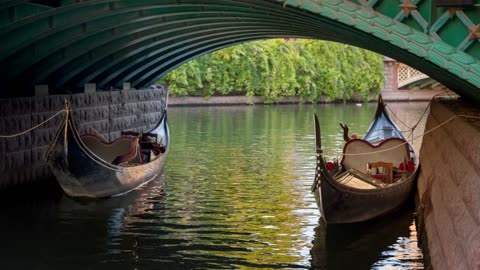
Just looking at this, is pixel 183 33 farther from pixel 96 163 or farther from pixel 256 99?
pixel 256 99

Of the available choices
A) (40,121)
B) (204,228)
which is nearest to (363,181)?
(204,228)

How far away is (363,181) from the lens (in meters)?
13.5

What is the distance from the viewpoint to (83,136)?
1764 cm

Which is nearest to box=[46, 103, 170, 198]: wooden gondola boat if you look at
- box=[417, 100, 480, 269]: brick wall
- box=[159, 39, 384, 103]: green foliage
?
box=[417, 100, 480, 269]: brick wall

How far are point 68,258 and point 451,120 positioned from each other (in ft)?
18.8

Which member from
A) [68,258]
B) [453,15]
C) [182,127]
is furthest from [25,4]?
[182,127]

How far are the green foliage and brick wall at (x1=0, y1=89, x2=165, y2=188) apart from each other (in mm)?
23158

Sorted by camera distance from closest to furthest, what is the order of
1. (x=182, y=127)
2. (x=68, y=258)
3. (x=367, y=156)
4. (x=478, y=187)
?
(x=478, y=187) < (x=68, y=258) < (x=367, y=156) < (x=182, y=127)

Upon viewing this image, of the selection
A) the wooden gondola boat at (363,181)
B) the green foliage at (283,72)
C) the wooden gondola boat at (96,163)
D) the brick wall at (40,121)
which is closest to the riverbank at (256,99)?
the green foliage at (283,72)

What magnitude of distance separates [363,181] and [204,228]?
275 centimetres

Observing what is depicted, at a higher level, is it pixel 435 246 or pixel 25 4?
pixel 25 4

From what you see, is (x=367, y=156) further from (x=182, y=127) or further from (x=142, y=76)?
(x=182, y=127)

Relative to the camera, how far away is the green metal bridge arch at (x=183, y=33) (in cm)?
984

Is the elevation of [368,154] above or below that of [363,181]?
above
